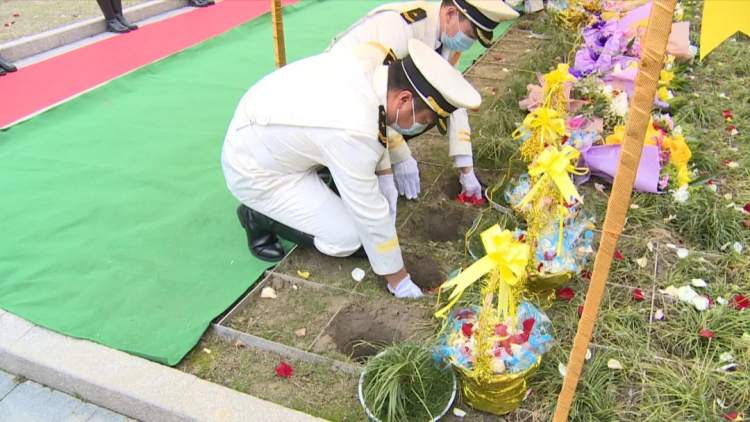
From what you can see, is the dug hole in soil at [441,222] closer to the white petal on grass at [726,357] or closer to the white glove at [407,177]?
the white glove at [407,177]

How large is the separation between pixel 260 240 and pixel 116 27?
171 inches

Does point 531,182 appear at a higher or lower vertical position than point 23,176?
higher

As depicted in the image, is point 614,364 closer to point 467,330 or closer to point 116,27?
point 467,330

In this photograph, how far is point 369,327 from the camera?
2.68 m

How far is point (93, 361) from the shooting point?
96.5 inches

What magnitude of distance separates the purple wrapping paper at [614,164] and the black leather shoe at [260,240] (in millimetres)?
1799

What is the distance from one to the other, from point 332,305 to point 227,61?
3.54 meters

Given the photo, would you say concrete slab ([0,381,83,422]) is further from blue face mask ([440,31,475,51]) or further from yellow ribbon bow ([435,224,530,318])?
blue face mask ([440,31,475,51])

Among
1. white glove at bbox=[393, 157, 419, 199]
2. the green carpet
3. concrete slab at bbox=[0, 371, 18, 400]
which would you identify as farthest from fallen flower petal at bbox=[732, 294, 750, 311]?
concrete slab at bbox=[0, 371, 18, 400]

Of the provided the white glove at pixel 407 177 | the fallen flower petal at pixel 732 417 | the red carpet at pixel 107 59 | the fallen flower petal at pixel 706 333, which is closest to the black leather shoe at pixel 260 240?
the white glove at pixel 407 177

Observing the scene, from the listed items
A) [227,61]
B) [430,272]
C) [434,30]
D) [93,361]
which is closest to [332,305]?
[430,272]

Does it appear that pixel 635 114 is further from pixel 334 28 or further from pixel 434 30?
pixel 334 28

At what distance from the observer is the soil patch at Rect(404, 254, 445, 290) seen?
2.94 m

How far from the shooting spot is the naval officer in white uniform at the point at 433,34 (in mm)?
3152
